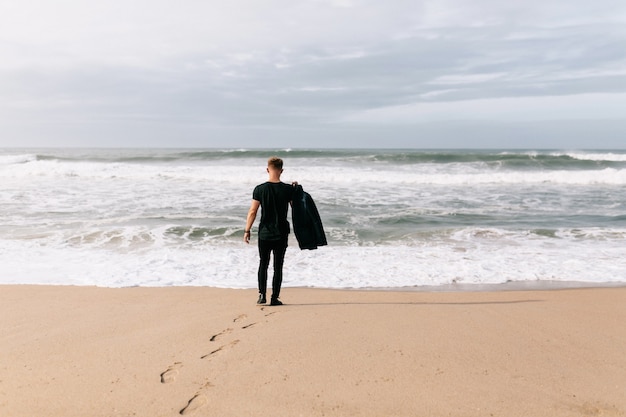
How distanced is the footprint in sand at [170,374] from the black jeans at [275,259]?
1909 mm

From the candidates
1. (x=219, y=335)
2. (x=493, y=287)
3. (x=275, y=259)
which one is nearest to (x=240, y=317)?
(x=219, y=335)

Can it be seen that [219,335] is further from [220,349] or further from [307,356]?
[307,356]

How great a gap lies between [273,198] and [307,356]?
6.35 feet

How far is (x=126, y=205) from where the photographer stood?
46.4 feet

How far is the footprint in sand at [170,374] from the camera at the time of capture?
331cm

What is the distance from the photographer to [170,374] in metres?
3.40

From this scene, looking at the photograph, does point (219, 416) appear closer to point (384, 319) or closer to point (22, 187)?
point (384, 319)

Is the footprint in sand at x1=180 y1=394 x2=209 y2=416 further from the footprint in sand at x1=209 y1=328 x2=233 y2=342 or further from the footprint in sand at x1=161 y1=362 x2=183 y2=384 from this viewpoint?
the footprint in sand at x1=209 y1=328 x2=233 y2=342

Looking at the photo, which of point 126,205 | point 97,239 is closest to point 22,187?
point 126,205

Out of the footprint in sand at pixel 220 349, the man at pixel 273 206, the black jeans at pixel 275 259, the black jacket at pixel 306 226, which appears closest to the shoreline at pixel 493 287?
the black jeans at pixel 275 259

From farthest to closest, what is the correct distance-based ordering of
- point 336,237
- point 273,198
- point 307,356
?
point 336,237
point 273,198
point 307,356

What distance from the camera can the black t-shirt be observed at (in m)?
5.17

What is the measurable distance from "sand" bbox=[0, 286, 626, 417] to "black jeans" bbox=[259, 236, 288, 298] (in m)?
0.30

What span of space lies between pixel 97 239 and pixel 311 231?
5868 mm
